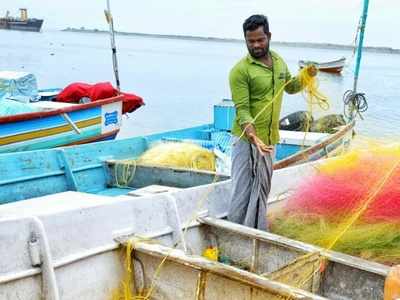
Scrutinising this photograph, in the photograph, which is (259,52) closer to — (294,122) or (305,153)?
(305,153)

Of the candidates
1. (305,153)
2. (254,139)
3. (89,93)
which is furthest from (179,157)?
(89,93)

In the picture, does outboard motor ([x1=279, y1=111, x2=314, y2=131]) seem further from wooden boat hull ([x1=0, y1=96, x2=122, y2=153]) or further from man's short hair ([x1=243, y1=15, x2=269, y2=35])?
man's short hair ([x1=243, y1=15, x2=269, y2=35])

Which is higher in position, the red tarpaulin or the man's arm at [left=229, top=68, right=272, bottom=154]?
the man's arm at [left=229, top=68, right=272, bottom=154]

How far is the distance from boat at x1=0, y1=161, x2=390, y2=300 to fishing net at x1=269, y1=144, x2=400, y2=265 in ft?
1.43

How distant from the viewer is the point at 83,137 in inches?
367

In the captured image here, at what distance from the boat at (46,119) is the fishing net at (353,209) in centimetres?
470

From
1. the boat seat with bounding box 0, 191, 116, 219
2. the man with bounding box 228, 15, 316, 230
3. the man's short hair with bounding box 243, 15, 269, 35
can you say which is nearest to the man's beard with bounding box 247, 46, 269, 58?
the man with bounding box 228, 15, 316, 230

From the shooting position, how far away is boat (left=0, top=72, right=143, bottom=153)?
790 centimetres

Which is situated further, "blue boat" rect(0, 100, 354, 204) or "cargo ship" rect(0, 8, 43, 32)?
"cargo ship" rect(0, 8, 43, 32)

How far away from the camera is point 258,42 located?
157 inches

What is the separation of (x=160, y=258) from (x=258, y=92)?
158 cm

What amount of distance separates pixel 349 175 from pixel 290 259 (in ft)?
4.08

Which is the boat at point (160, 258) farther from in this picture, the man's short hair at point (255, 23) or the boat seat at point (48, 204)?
the man's short hair at point (255, 23)

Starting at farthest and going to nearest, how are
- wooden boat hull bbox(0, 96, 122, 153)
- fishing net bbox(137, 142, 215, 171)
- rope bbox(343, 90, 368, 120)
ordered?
rope bbox(343, 90, 368, 120) < wooden boat hull bbox(0, 96, 122, 153) < fishing net bbox(137, 142, 215, 171)
